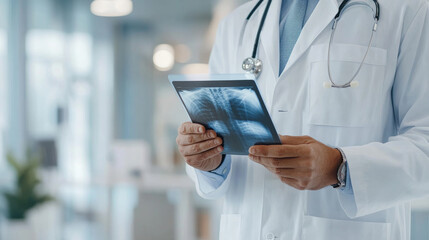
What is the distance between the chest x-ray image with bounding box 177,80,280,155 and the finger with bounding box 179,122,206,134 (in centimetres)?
1

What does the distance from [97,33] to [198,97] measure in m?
6.36

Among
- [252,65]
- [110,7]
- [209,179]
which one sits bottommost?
[209,179]

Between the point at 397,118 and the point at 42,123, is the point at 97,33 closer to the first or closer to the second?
the point at 42,123

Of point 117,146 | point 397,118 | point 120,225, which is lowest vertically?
point 120,225

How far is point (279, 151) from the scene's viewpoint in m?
0.89

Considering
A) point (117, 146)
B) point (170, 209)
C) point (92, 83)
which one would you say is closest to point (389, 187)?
point (117, 146)

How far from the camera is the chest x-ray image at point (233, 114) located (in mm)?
902

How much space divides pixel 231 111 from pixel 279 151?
122 millimetres

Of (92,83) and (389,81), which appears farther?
(92,83)

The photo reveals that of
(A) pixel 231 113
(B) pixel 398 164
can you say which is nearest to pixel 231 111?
(A) pixel 231 113

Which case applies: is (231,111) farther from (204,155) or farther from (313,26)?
(313,26)

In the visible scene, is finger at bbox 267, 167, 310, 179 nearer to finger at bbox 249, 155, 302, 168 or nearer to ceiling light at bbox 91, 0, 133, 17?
finger at bbox 249, 155, 302, 168

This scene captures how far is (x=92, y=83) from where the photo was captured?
22.4 feet

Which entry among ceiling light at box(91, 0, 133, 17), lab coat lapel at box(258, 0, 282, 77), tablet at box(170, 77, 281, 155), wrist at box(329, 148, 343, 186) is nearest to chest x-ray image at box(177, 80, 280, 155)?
tablet at box(170, 77, 281, 155)
